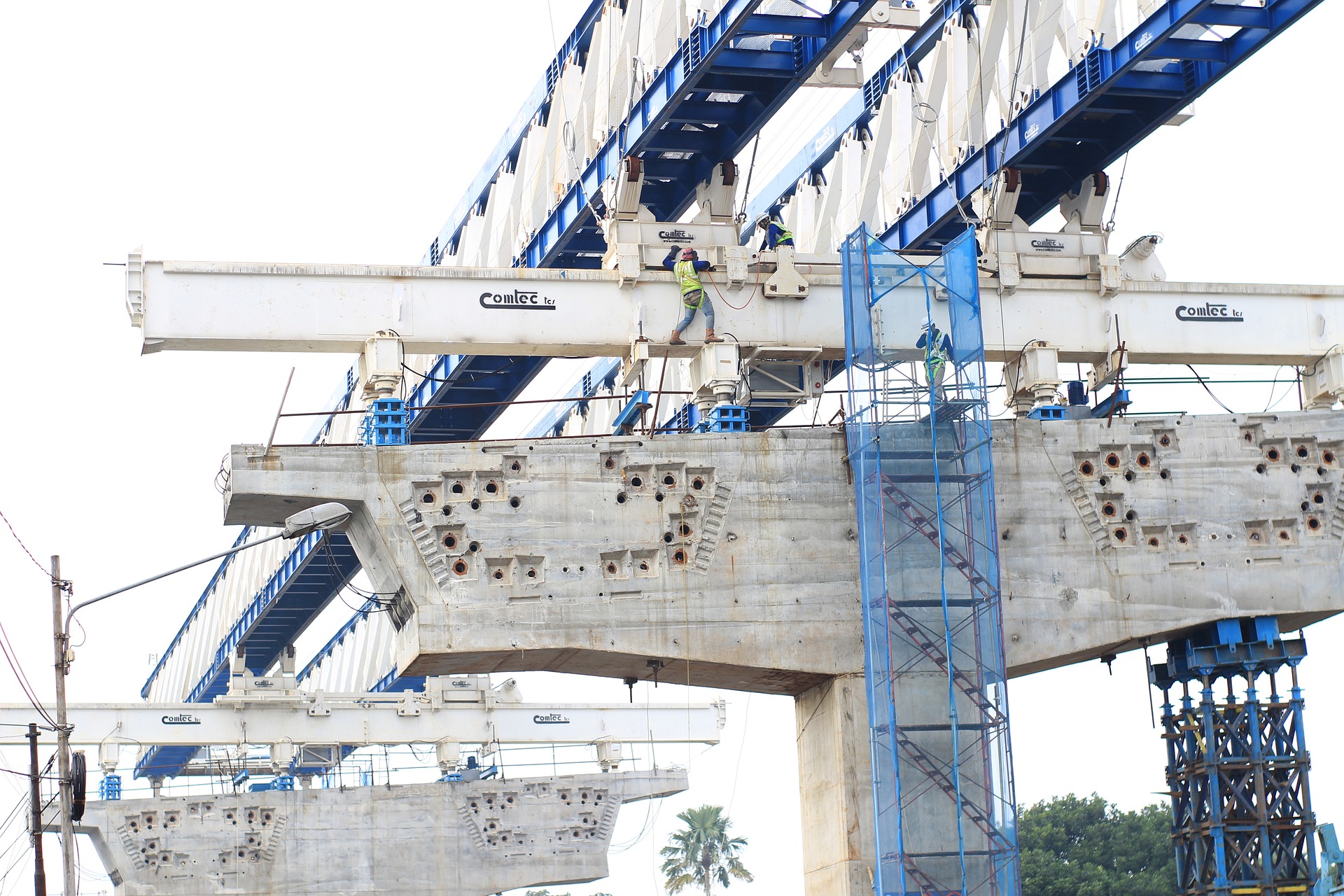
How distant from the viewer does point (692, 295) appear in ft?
94.1

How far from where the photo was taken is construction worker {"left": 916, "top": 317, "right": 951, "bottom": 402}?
1077 inches

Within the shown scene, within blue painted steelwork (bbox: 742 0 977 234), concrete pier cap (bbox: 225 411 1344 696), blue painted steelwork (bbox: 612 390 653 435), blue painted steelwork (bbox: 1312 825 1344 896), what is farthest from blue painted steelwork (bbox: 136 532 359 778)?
blue painted steelwork (bbox: 1312 825 1344 896)

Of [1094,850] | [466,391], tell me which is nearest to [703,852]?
[1094,850]

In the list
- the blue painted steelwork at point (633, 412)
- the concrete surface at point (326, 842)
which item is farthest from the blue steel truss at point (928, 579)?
the concrete surface at point (326, 842)

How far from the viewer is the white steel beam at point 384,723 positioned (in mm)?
45406

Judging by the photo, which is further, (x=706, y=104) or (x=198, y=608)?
(x=198, y=608)

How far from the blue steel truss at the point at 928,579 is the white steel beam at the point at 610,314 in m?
0.50

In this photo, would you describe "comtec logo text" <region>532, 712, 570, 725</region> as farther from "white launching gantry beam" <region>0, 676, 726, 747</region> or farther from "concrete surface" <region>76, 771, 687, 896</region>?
"concrete surface" <region>76, 771, 687, 896</region>

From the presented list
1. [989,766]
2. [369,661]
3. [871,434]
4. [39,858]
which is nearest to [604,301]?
[871,434]

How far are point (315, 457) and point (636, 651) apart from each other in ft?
17.1

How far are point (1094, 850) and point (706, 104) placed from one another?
4782cm

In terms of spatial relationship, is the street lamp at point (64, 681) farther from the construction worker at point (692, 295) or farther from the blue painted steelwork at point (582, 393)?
the blue painted steelwork at point (582, 393)

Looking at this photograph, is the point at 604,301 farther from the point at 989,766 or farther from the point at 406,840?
the point at 406,840

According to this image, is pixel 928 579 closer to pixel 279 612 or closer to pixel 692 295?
pixel 692 295
